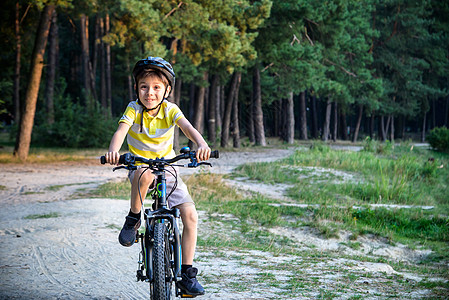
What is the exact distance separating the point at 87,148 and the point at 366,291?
24205 mm

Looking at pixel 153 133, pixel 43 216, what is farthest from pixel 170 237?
pixel 43 216

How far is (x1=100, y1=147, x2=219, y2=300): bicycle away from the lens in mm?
3623

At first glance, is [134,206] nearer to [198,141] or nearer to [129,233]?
[129,233]

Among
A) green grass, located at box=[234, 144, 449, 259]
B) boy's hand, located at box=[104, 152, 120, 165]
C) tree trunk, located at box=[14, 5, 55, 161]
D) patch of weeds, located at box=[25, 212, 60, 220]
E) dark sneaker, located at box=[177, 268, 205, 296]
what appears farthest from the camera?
tree trunk, located at box=[14, 5, 55, 161]

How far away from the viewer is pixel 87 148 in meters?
27.9

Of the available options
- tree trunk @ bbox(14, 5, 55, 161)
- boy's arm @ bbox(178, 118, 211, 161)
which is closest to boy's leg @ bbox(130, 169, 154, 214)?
boy's arm @ bbox(178, 118, 211, 161)

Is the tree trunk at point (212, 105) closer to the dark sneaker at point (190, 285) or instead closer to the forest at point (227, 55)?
the forest at point (227, 55)

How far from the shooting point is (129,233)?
13.5 feet

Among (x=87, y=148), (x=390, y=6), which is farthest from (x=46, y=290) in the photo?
(x=390, y=6)

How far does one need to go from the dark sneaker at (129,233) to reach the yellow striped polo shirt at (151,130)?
535mm

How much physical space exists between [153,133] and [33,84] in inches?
630

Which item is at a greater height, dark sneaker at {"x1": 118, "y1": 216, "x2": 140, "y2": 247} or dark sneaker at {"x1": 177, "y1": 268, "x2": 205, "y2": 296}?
dark sneaker at {"x1": 118, "y1": 216, "x2": 140, "y2": 247}

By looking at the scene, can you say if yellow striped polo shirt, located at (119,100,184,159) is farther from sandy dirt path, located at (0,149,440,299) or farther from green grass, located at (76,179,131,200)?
green grass, located at (76,179,131,200)

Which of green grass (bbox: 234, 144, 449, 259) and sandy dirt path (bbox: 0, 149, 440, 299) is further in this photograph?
green grass (bbox: 234, 144, 449, 259)
